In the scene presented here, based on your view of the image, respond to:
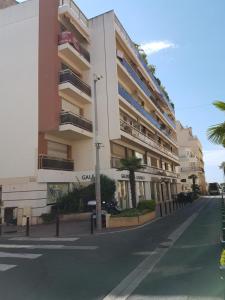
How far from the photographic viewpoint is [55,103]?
80.6 ft

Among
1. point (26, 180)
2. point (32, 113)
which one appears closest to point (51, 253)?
point (26, 180)

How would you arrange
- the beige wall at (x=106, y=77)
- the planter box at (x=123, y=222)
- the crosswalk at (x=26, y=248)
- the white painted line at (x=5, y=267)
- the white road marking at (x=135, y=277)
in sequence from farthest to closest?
the beige wall at (x=106, y=77), the planter box at (x=123, y=222), the crosswalk at (x=26, y=248), the white painted line at (x=5, y=267), the white road marking at (x=135, y=277)

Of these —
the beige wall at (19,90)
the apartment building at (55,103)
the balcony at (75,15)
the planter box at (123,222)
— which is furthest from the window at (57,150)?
the balcony at (75,15)

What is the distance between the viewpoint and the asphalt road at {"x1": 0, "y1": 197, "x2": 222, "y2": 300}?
6.36m

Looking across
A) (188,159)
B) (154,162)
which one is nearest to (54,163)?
(154,162)

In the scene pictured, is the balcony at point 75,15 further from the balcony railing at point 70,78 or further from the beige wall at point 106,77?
the balcony railing at point 70,78

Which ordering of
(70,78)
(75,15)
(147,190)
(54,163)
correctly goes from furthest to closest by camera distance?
(147,190) < (75,15) < (70,78) < (54,163)

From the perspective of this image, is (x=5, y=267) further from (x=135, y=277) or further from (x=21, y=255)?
(x=135, y=277)

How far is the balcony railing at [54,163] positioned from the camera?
2323 centimetres

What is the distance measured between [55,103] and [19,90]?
3.10m

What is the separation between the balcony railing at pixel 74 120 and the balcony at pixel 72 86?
195cm

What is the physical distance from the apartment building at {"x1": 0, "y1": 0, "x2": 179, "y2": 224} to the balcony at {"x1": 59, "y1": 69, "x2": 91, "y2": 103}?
0.25 feet

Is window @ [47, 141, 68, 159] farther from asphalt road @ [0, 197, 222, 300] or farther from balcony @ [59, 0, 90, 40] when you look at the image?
asphalt road @ [0, 197, 222, 300]

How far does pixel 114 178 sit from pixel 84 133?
4352mm
